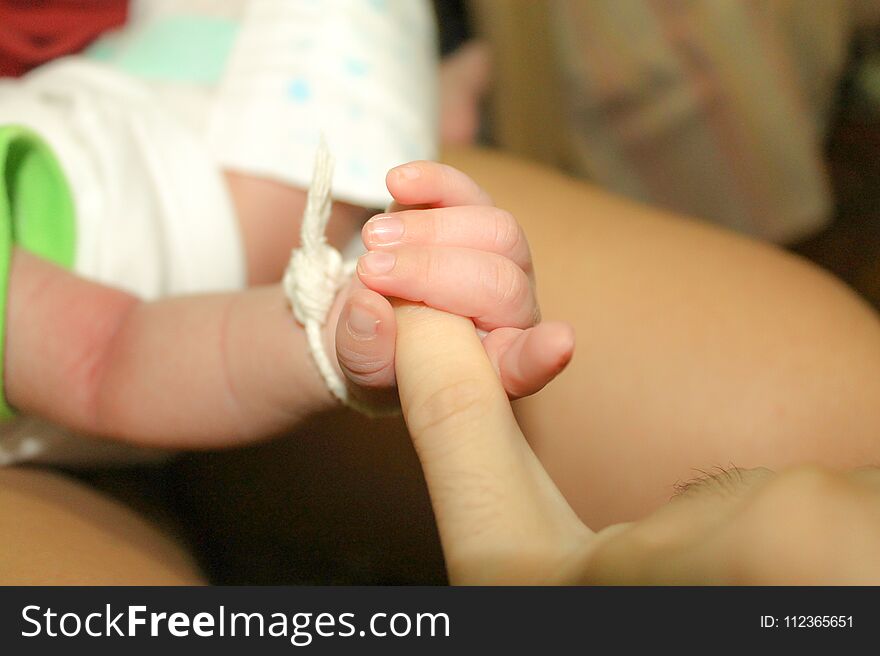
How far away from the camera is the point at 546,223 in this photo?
500 millimetres

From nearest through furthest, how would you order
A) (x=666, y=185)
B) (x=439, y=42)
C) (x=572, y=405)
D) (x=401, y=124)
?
(x=572, y=405), (x=401, y=124), (x=666, y=185), (x=439, y=42)

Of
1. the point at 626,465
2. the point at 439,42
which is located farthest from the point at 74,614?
the point at 439,42

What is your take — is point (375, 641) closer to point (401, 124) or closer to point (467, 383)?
point (467, 383)

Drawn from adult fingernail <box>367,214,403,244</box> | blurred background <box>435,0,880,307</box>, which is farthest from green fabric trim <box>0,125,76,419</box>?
blurred background <box>435,0,880,307</box>

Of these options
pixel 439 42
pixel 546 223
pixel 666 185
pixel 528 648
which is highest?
pixel 439 42

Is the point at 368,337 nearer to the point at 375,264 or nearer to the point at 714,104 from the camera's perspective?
the point at 375,264

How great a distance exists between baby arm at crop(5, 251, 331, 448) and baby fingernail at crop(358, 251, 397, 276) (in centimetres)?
13

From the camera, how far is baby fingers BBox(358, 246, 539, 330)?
0.98ft

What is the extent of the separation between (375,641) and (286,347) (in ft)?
0.60

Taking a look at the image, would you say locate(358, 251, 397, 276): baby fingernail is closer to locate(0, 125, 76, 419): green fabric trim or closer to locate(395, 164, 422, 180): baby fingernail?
locate(395, 164, 422, 180): baby fingernail

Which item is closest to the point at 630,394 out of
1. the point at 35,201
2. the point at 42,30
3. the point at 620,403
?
the point at 620,403

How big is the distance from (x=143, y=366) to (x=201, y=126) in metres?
0.20

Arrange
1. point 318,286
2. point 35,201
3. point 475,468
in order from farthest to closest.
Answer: point 35,201 → point 318,286 → point 475,468

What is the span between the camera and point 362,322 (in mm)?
295
